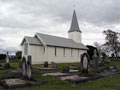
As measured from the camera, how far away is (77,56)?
32938mm

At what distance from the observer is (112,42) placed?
41.3 meters

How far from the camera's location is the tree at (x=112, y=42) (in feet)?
135

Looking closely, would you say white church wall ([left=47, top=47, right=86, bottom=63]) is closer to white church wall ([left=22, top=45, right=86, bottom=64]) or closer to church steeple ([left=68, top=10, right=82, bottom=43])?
Answer: white church wall ([left=22, top=45, right=86, bottom=64])

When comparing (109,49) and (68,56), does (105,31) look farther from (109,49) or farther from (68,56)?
(68,56)

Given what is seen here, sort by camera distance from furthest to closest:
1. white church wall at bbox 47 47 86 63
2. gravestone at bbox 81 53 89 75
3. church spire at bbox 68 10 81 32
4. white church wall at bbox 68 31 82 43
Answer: church spire at bbox 68 10 81 32, white church wall at bbox 68 31 82 43, white church wall at bbox 47 47 86 63, gravestone at bbox 81 53 89 75

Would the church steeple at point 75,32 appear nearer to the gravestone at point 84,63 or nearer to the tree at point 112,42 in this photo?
the tree at point 112,42

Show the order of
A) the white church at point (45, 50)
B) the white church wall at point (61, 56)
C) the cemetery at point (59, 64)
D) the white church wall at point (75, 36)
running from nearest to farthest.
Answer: the cemetery at point (59, 64), the white church at point (45, 50), the white church wall at point (61, 56), the white church wall at point (75, 36)

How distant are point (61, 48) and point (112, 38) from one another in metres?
21.0

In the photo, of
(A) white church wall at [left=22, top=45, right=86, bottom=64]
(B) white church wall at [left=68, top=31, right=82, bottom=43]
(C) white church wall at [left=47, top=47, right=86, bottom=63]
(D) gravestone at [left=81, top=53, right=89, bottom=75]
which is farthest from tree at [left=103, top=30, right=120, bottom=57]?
(D) gravestone at [left=81, top=53, right=89, bottom=75]

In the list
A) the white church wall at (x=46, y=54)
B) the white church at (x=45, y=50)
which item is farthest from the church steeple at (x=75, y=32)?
the white church wall at (x=46, y=54)

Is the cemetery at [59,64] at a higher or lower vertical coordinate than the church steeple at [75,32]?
lower

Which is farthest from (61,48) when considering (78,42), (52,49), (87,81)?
(87,81)

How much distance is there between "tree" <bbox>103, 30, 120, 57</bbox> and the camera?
41.2 m

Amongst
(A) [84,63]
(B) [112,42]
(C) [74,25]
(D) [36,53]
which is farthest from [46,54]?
(B) [112,42]
